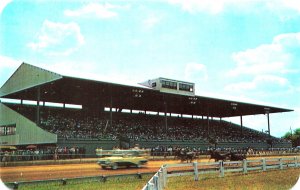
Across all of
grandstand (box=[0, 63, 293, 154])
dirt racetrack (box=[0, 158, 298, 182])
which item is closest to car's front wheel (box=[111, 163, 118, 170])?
dirt racetrack (box=[0, 158, 298, 182])

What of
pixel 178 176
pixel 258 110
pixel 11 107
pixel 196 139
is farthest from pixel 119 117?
pixel 178 176

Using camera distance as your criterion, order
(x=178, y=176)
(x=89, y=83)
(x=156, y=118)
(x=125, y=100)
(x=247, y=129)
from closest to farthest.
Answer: (x=178, y=176)
(x=89, y=83)
(x=125, y=100)
(x=156, y=118)
(x=247, y=129)

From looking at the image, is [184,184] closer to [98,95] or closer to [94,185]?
[94,185]

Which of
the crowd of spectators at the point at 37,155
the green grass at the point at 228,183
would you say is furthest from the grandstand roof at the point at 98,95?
the green grass at the point at 228,183

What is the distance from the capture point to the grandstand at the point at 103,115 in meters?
48.0

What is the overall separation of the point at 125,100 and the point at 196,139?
41.0 feet

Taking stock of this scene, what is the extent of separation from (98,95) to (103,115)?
16.8 ft

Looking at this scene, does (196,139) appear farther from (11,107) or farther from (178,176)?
(178,176)

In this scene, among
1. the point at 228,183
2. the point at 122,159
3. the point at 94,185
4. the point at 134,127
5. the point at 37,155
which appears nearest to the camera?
the point at 94,185

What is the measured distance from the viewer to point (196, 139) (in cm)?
6203

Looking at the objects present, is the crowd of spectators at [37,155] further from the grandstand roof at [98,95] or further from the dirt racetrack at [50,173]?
the grandstand roof at [98,95]

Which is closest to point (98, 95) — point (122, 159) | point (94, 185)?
point (122, 159)

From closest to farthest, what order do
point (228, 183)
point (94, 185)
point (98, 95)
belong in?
point (94, 185) → point (228, 183) → point (98, 95)

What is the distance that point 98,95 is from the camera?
57469mm
